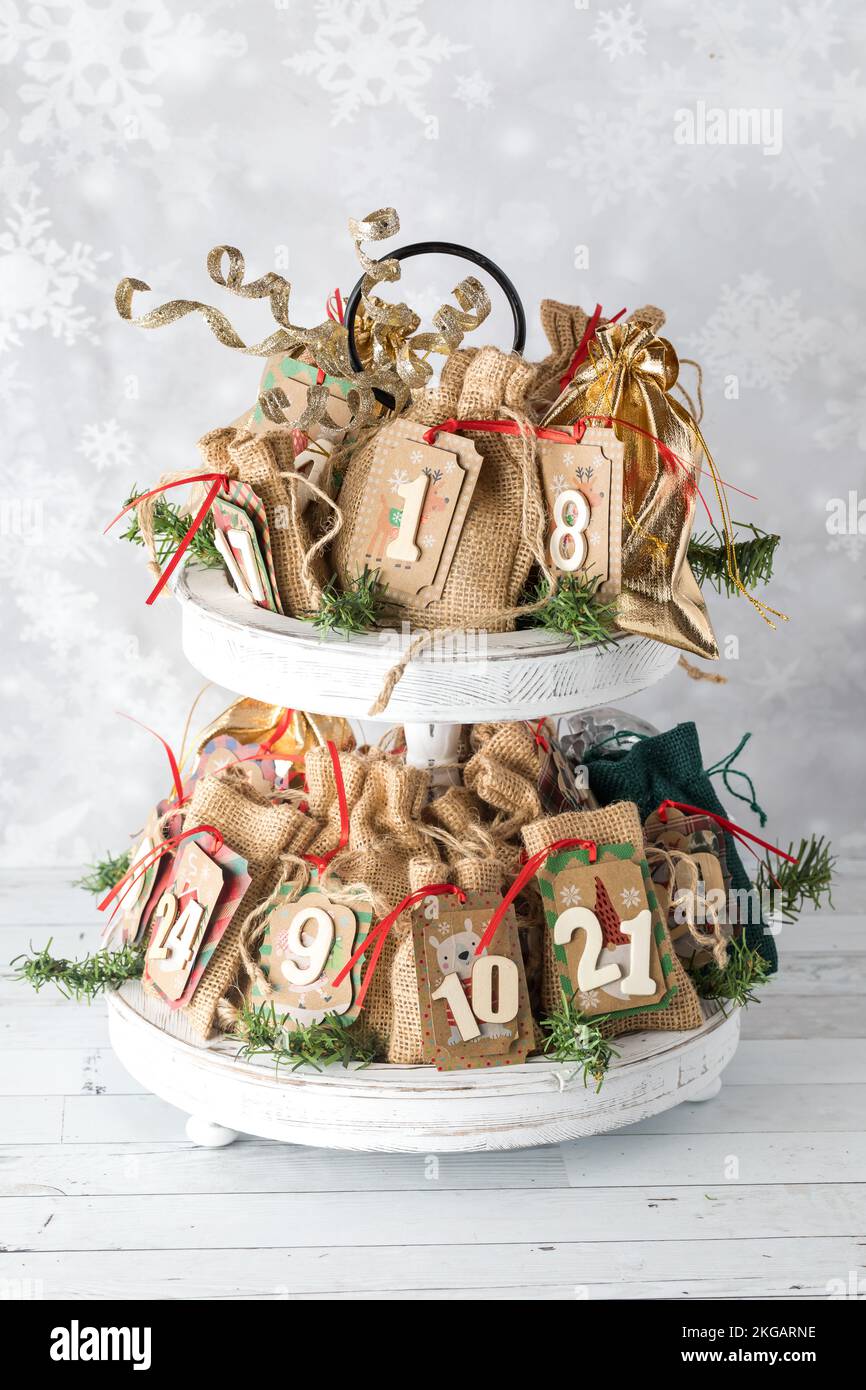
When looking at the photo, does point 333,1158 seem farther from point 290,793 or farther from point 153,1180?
point 290,793

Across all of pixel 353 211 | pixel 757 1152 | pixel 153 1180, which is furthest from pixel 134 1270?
pixel 353 211

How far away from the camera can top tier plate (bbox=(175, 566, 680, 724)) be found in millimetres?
1431

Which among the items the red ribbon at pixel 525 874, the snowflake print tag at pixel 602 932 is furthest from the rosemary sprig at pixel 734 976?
the red ribbon at pixel 525 874

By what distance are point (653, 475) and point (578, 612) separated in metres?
0.18

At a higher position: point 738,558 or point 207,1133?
point 738,558

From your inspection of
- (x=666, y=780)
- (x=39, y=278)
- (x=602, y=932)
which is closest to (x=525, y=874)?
(x=602, y=932)

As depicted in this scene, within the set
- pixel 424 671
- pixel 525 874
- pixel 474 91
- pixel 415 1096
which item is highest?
pixel 474 91

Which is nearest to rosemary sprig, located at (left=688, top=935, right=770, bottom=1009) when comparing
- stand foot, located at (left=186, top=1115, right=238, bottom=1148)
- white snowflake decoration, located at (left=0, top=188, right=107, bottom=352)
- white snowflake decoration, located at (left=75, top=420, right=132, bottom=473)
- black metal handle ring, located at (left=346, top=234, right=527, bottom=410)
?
stand foot, located at (left=186, top=1115, right=238, bottom=1148)

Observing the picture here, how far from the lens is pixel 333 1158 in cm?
169

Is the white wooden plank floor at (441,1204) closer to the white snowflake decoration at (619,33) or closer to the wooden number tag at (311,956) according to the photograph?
the wooden number tag at (311,956)

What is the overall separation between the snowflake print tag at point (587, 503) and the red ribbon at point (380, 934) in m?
0.37

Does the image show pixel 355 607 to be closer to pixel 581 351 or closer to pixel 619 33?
pixel 581 351

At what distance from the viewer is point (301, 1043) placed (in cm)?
157
